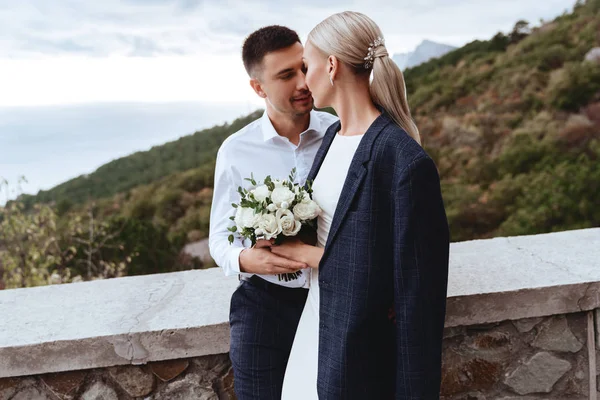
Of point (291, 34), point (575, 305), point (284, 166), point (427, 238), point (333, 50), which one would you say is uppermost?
point (291, 34)

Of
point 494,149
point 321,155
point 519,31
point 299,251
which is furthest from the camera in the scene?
point 519,31

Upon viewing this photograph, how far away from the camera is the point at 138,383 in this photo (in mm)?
2105

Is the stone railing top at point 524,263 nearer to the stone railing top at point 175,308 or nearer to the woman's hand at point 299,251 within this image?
the stone railing top at point 175,308

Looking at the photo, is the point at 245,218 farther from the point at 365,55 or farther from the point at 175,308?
the point at 175,308

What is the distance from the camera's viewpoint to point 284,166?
2.08m

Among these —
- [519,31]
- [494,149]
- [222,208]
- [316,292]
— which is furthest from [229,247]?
[519,31]

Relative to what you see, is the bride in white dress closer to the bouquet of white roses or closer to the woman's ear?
the bouquet of white roses

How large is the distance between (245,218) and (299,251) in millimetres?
195

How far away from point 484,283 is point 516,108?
1109cm

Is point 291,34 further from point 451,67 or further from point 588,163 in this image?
point 451,67

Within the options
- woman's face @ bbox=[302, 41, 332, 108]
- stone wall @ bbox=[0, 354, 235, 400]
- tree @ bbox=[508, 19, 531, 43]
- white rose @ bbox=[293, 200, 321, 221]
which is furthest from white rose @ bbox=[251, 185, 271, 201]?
tree @ bbox=[508, 19, 531, 43]

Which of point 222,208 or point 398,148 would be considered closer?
point 398,148

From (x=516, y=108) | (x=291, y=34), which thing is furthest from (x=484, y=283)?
(x=516, y=108)

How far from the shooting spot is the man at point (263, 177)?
187cm
